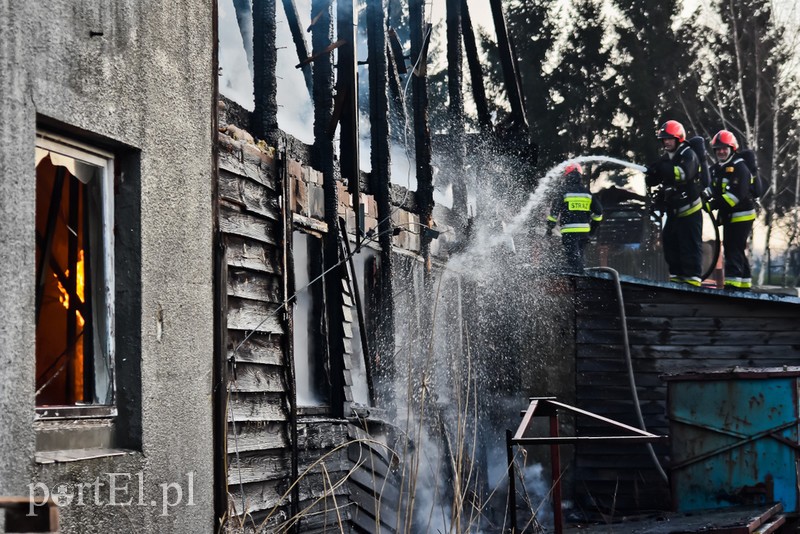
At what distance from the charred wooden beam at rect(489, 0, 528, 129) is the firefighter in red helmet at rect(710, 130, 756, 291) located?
2.67 metres

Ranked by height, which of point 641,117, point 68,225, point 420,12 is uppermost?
point 641,117

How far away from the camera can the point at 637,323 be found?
12.2m

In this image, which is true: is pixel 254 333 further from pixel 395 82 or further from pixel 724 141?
pixel 724 141

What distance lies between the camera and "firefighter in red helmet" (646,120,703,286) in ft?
42.1

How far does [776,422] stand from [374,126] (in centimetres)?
430

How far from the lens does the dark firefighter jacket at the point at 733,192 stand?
44.2ft

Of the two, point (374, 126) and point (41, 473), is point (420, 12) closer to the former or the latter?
point (374, 126)

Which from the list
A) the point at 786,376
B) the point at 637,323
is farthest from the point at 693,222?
the point at 786,376

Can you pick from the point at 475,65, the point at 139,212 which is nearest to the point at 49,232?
the point at 139,212

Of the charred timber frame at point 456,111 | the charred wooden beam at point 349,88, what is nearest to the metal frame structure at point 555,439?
the charred wooden beam at point 349,88

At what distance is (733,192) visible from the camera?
13.5 metres

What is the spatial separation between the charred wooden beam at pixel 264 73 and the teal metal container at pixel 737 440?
4206 millimetres

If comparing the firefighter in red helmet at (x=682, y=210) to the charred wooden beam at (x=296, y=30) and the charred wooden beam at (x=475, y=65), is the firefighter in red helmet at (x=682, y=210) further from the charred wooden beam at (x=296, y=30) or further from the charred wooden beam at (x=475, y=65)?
the charred wooden beam at (x=296, y=30)

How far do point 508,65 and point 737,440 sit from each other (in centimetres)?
754
